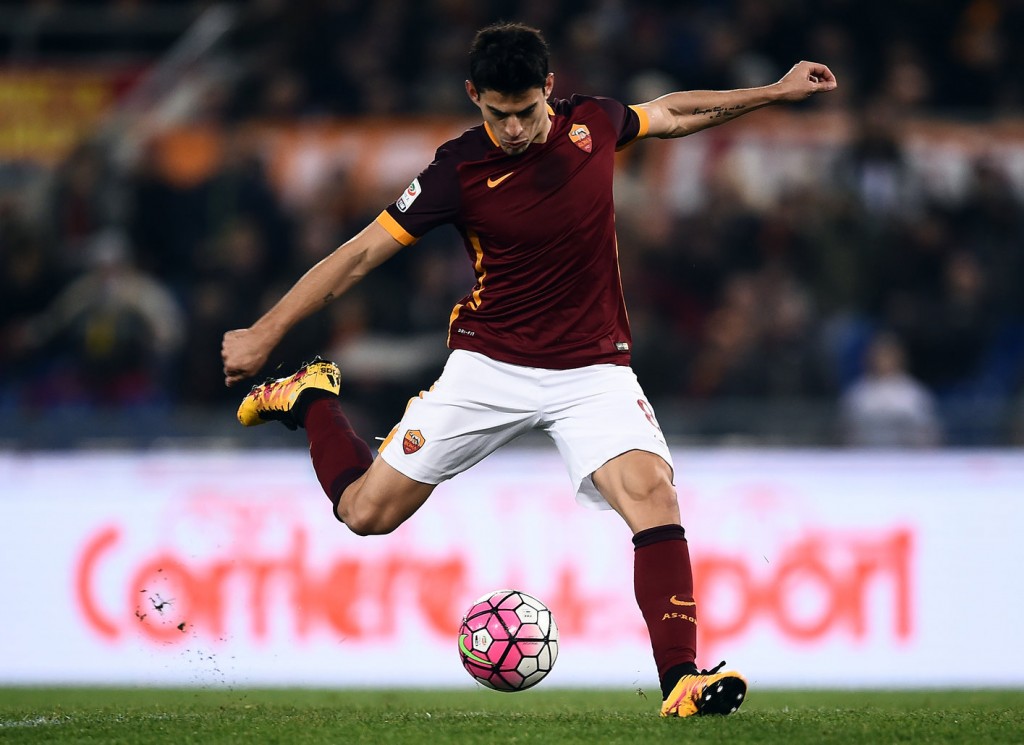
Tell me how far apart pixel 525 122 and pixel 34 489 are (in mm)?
5250

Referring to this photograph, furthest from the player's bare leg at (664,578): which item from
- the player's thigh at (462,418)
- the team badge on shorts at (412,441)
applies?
the team badge on shorts at (412,441)

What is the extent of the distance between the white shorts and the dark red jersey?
7 cm

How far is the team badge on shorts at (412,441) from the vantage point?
19.3 ft

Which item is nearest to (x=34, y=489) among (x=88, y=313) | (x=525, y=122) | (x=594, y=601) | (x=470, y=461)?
(x=88, y=313)

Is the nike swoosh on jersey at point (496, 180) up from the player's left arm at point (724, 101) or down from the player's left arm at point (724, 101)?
down

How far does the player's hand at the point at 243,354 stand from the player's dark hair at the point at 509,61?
1209 mm

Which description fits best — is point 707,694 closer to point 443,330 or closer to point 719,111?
point 719,111

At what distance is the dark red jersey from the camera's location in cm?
560

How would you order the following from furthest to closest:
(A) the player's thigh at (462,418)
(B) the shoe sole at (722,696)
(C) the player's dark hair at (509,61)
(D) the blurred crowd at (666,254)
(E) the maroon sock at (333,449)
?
(D) the blurred crowd at (666,254) < (E) the maroon sock at (333,449) < (A) the player's thigh at (462,418) < (C) the player's dark hair at (509,61) < (B) the shoe sole at (722,696)

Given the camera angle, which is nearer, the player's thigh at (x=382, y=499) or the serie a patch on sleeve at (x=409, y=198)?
the serie a patch on sleeve at (x=409, y=198)

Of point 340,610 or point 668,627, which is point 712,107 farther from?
point 340,610

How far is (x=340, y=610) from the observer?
30.1 ft

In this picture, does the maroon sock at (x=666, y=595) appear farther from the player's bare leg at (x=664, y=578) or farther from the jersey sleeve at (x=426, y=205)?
the jersey sleeve at (x=426, y=205)

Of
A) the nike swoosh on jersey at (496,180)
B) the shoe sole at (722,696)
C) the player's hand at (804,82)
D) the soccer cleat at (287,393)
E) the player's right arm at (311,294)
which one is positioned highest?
the player's hand at (804,82)
